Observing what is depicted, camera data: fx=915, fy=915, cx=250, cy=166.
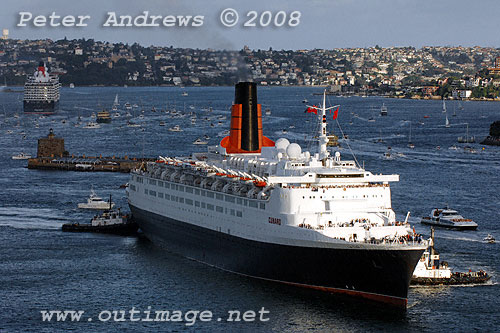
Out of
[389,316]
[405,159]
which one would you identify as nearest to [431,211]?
[389,316]

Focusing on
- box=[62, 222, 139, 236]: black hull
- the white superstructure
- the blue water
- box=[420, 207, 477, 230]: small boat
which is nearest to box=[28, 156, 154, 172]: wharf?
the blue water

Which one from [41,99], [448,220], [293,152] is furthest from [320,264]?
[41,99]

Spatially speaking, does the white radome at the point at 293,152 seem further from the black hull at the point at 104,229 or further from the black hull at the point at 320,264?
the black hull at the point at 104,229

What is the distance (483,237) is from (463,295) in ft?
44.1

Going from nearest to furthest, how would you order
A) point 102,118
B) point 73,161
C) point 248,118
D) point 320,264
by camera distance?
1. point 320,264
2. point 248,118
3. point 73,161
4. point 102,118

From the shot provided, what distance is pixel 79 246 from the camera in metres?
52.9

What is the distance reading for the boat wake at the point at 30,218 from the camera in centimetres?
5919

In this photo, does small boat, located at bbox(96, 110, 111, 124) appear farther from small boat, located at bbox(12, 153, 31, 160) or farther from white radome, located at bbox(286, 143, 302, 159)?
white radome, located at bbox(286, 143, 302, 159)

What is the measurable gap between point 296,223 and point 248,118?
Result: 12.5 meters

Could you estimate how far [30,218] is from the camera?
61.6 m

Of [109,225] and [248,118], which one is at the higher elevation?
[248,118]

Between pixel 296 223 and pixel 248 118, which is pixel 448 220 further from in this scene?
pixel 296 223

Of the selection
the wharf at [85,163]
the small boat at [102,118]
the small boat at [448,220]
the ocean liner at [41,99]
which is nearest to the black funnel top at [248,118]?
the small boat at [448,220]

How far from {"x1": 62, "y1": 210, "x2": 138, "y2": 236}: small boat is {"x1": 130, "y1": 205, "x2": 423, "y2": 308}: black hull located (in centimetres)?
1155
